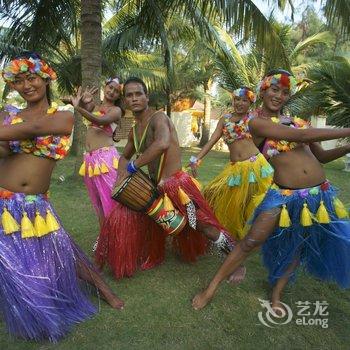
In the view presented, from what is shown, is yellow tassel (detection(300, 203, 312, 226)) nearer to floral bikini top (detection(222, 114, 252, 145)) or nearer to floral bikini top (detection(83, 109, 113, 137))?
floral bikini top (detection(222, 114, 252, 145))

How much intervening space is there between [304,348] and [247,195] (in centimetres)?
178

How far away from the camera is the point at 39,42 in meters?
7.78

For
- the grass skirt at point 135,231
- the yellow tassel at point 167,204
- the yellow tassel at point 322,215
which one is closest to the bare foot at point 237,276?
the grass skirt at point 135,231

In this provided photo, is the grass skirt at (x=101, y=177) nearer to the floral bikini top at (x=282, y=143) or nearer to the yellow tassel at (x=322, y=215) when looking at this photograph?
the floral bikini top at (x=282, y=143)

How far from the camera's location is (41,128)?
2291mm

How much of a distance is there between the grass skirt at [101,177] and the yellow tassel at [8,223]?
1604 millimetres

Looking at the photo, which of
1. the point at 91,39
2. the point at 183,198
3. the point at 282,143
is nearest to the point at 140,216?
the point at 183,198

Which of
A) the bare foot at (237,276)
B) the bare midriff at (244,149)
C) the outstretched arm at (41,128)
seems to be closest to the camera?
the outstretched arm at (41,128)

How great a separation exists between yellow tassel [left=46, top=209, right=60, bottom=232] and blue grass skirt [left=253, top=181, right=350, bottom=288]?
1354 millimetres

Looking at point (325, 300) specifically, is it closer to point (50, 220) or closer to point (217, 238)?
point (217, 238)

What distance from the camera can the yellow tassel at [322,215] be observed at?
266 centimetres

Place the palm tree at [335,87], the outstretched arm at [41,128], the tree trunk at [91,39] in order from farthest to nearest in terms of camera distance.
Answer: the tree trunk at [91,39]
the palm tree at [335,87]
the outstretched arm at [41,128]

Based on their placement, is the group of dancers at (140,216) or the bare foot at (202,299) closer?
the group of dancers at (140,216)

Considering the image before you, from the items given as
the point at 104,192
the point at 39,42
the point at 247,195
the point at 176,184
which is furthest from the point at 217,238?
the point at 39,42
